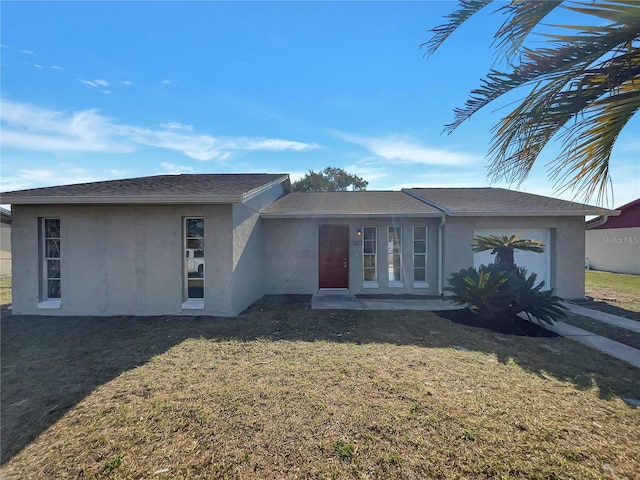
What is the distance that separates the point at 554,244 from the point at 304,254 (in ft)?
26.3

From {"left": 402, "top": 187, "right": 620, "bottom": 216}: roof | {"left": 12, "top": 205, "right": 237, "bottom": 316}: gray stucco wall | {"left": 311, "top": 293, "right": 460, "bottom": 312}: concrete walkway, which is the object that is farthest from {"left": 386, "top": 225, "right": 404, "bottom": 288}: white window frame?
{"left": 12, "top": 205, "right": 237, "bottom": 316}: gray stucco wall

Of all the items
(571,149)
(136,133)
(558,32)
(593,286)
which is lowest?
(593,286)

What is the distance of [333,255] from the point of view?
1034 cm

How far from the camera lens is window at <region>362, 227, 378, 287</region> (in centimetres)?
1012

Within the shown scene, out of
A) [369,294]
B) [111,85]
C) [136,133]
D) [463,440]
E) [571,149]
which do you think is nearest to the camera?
[463,440]

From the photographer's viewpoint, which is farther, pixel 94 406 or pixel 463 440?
pixel 94 406

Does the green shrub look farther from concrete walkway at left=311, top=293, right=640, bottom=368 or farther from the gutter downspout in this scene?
the gutter downspout

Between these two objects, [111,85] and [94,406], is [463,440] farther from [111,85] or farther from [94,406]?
[111,85]

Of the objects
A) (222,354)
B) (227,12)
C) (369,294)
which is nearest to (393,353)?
(222,354)

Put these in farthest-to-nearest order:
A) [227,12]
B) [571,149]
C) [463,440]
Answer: [227,12]
[571,149]
[463,440]

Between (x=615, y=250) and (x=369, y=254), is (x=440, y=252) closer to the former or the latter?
(x=369, y=254)

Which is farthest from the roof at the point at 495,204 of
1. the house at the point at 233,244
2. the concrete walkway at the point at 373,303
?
the concrete walkway at the point at 373,303

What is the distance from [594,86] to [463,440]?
3638 mm

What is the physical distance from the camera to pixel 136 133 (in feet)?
35.4
